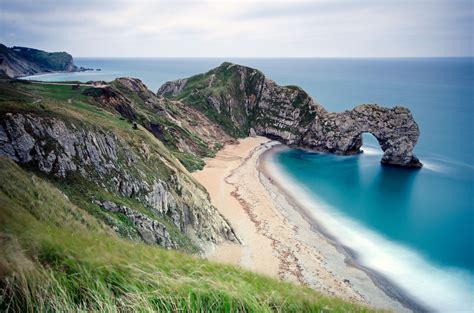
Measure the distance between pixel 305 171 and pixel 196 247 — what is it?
46.5 metres

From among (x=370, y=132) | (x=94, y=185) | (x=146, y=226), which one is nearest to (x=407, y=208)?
(x=370, y=132)

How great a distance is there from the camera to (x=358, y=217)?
164ft

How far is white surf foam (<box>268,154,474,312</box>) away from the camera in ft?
101

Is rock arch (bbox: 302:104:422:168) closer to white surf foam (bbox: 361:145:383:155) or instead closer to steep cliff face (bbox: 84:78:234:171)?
white surf foam (bbox: 361:145:383:155)

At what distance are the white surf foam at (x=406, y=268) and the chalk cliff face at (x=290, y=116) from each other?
38909mm

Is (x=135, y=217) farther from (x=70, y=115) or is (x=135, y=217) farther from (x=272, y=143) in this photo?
(x=272, y=143)

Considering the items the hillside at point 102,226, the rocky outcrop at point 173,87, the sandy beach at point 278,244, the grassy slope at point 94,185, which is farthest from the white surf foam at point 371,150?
the grassy slope at point 94,185

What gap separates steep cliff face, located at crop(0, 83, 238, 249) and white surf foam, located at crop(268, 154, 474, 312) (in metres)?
16.1

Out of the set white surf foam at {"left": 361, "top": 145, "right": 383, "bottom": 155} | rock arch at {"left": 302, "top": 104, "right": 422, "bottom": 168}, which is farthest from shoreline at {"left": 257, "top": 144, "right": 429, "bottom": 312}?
white surf foam at {"left": 361, "top": 145, "right": 383, "bottom": 155}

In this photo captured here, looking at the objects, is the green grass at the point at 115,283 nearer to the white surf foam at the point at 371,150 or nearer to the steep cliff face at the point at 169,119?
the steep cliff face at the point at 169,119

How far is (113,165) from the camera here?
91.4 ft

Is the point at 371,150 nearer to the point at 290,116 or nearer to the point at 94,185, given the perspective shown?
the point at 290,116

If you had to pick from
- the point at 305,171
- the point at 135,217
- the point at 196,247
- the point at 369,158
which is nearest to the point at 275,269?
the point at 196,247

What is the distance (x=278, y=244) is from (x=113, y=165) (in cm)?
2023
